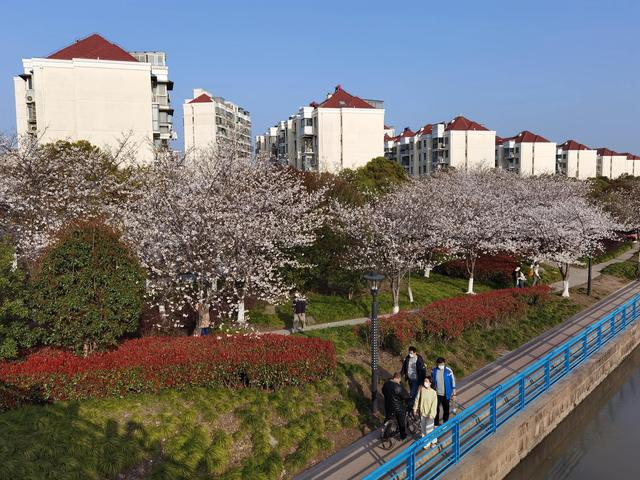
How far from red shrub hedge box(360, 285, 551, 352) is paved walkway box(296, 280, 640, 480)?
1.60 m

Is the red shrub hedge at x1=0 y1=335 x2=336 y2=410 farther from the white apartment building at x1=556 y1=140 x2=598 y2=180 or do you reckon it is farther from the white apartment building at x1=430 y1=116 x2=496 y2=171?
the white apartment building at x1=556 y1=140 x2=598 y2=180

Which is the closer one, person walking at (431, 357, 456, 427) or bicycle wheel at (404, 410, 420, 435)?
person walking at (431, 357, 456, 427)

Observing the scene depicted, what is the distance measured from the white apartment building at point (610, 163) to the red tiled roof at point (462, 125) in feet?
202

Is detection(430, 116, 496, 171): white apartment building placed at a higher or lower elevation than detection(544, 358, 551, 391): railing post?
higher

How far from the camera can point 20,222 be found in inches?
758

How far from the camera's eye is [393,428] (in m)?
11.3

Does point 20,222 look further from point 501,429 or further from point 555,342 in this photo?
point 555,342

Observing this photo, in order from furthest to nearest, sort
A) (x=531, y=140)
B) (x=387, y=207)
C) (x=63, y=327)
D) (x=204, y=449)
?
(x=531, y=140)
(x=387, y=207)
(x=63, y=327)
(x=204, y=449)

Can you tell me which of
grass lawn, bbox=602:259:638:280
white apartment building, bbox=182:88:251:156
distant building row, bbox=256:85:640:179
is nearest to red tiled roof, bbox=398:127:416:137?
distant building row, bbox=256:85:640:179

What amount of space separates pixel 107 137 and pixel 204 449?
4368cm

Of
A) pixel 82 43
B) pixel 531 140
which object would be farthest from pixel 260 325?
pixel 531 140

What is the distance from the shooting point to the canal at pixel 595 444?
38.2ft

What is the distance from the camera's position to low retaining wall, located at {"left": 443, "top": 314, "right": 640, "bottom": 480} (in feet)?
32.1

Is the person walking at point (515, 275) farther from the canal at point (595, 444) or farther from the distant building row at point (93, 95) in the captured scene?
the distant building row at point (93, 95)
